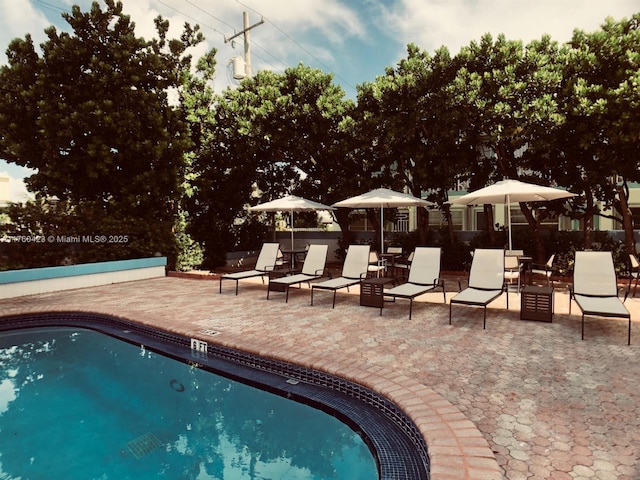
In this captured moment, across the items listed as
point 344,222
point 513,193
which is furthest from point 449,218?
point 513,193

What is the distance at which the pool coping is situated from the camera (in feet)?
9.93

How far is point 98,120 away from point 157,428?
38.7 feet

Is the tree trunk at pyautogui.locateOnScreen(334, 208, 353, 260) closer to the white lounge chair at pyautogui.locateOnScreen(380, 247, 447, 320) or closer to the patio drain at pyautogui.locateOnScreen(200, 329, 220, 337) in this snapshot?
the white lounge chair at pyautogui.locateOnScreen(380, 247, 447, 320)

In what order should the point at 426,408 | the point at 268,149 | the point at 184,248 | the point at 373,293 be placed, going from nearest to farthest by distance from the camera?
the point at 426,408 < the point at 373,293 < the point at 184,248 < the point at 268,149

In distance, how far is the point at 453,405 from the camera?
4090 millimetres

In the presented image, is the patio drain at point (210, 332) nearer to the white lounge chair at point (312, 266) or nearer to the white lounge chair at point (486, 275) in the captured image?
the white lounge chair at point (312, 266)

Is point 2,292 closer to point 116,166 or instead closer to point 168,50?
point 116,166

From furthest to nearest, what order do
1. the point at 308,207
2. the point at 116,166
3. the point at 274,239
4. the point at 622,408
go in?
the point at 274,239 → the point at 116,166 → the point at 308,207 → the point at 622,408

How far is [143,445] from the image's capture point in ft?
15.1

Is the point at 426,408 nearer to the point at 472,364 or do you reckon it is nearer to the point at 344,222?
the point at 472,364

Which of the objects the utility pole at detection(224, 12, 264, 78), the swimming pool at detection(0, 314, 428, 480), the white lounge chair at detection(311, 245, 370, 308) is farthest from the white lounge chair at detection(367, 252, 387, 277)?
the utility pole at detection(224, 12, 264, 78)

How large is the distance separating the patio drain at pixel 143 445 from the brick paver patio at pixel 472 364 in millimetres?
1727

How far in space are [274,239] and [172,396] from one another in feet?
48.7

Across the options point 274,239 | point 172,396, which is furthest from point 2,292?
point 274,239
